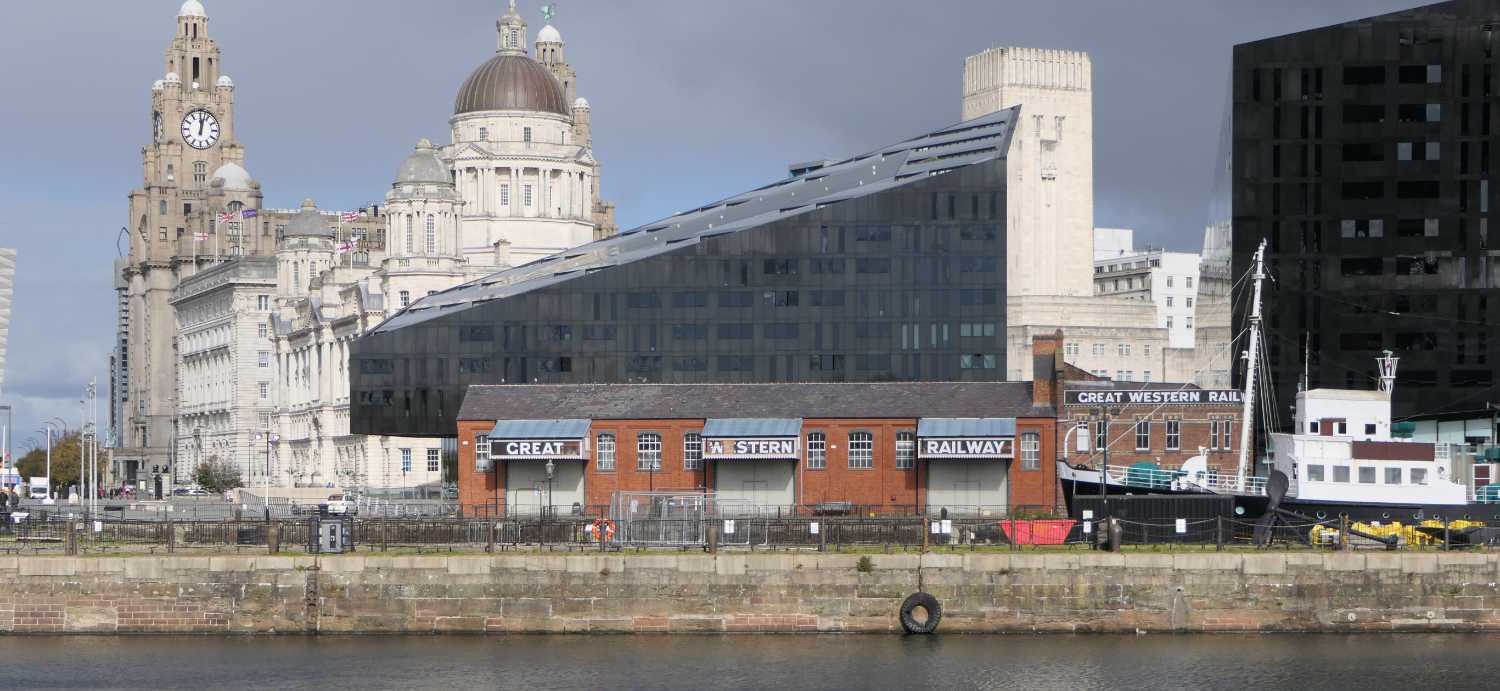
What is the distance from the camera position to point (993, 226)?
130875 mm

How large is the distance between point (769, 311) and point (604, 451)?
2187 centimetres

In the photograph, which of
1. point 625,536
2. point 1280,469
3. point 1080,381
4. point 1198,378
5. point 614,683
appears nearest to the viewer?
point 614,683

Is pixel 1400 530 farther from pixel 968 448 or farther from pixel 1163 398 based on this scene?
pixel 1163 398

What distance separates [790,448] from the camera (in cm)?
10888

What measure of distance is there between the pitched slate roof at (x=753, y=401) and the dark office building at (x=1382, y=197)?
80.5 ft

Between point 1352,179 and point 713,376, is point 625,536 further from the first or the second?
point 1352,179

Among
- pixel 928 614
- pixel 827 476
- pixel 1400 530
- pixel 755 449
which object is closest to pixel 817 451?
pixel 827 476

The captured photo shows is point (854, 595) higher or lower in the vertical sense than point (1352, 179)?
lower

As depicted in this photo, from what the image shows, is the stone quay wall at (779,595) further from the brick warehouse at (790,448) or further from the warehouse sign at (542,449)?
the warehouse sign at (542,449)

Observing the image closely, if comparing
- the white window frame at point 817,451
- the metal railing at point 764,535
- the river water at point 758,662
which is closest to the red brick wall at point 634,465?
the white window frame at point 817,451

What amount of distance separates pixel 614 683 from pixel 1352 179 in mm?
69316

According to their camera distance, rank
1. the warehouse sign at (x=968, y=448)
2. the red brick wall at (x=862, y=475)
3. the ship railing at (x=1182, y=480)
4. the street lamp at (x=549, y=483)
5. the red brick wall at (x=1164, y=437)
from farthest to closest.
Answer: the red brick wall at (x=1164, y=437), the red brick wall at (x=862, y=475), the warehouse sign at (x=968, y=448), the ship railing at (x=1182, y=480), the street lamp at (x=549, y=483)

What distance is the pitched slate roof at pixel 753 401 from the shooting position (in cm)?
11081

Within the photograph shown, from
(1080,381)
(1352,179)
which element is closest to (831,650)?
(1080,381)
